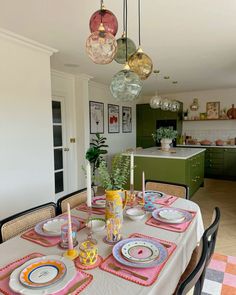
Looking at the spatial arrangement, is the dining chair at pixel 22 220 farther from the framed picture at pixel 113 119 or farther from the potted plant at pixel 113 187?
the framed picture at pixel 113 119

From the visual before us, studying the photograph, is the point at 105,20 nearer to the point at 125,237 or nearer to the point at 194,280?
the point at 125,237

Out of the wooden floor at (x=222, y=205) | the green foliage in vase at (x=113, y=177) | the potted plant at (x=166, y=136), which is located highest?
the potted plant at (x=166, y=136)

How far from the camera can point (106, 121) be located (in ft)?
17.9

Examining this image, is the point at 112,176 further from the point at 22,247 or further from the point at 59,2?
the point at 59,2

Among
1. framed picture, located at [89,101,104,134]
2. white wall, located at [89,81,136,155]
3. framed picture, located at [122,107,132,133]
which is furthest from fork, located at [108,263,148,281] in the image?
framed picture, located at [122,107,132,133]

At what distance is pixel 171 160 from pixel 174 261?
2.80m

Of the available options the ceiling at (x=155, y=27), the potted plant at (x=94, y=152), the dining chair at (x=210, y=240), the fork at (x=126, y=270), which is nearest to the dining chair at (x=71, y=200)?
the fork at (x=126, y=270)

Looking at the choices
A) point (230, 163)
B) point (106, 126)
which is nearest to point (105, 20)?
point (106, 126)

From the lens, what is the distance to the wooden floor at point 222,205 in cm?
265

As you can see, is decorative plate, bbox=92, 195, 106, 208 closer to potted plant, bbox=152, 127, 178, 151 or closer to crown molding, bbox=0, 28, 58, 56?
crown molding, bbox=0, 28, 58, 56

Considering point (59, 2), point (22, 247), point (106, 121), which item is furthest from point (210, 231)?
point (106, 121)

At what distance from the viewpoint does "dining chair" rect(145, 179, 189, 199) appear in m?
2.21

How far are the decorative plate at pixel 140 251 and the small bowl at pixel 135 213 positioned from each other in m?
0.33

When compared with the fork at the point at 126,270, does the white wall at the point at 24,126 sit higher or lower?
higher
